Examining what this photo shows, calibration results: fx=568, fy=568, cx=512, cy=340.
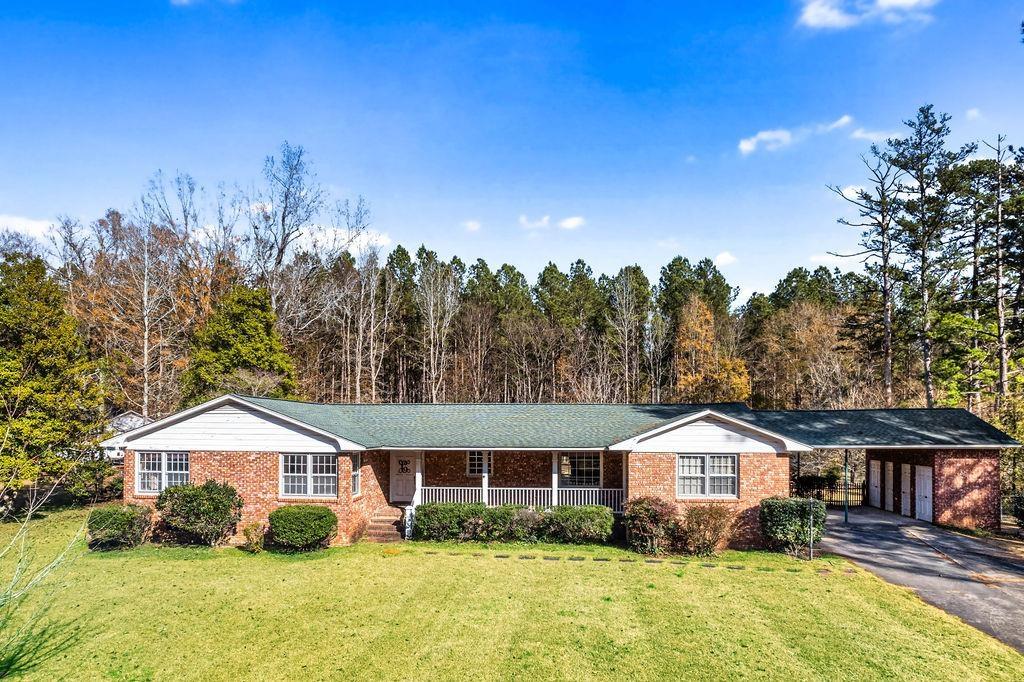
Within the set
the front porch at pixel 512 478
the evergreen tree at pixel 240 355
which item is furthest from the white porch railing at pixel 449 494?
the evergreen tree at pixel 240 355

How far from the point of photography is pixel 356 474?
735 inches

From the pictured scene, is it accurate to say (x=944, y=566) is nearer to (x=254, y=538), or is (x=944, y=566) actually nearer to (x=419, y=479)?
(x=419, y=479)

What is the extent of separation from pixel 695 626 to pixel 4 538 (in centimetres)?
2137

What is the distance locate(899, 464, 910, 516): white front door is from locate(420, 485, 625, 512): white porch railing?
11807 millimetres

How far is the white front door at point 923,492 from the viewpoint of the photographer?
20.6 meters

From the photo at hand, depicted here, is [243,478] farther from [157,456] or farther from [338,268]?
[338,268]

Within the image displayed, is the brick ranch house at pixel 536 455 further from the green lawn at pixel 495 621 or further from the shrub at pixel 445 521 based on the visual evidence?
the green lawn at pixel 495 621

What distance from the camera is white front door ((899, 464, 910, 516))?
22016mm

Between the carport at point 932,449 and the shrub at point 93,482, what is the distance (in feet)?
88.6

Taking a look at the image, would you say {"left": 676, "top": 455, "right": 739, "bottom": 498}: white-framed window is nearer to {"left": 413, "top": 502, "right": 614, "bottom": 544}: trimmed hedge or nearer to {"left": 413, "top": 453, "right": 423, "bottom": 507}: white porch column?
{"left": 413, "top": 502, "right": 614, "bottom": 544}: trimmed hedge

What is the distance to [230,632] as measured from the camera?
1116 centimetres

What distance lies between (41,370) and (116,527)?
30.1ft

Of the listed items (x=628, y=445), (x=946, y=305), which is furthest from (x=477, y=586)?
(x=946, y=305)

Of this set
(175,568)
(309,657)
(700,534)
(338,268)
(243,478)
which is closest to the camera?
(309,657)
